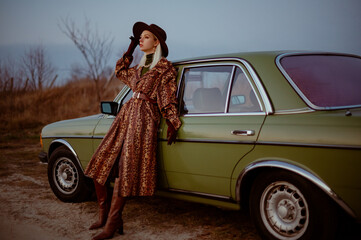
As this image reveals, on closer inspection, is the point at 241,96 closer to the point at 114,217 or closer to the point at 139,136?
the point at 139,136

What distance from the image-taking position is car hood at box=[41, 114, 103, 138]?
4.93 metres

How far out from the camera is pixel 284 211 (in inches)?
128

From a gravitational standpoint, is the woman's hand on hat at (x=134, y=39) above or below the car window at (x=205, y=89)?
above

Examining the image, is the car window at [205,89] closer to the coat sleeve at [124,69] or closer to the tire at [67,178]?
the coat sleeve at [124,69]

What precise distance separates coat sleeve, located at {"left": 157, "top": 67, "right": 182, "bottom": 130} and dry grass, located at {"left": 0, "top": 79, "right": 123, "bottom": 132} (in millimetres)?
13232

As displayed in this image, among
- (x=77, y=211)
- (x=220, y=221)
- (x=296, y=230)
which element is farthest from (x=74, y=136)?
(x=296, y=230)

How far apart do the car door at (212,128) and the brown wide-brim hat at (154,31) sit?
0.36 meters

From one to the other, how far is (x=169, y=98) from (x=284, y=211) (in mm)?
1487

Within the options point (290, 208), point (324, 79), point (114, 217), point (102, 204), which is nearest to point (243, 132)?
point (290, 208)

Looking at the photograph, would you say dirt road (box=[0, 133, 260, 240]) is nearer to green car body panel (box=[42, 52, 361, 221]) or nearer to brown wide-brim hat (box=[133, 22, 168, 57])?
green car body panel (box=[42, 52, 361, 221])

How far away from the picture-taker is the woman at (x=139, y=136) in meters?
3.89

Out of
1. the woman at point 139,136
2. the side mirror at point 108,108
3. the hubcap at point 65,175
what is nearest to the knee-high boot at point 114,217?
the woman at point 139,136

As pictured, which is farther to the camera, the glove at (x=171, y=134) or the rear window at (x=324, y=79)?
the glove at (x=171, y=134)

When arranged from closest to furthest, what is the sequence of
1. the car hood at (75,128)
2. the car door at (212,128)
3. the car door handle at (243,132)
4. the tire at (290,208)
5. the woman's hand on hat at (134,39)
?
the tire at (290,208) → the car door handle at (243,132) → the car door at (212,128) → the woman's hand on hat at (134,39) → the car hood at (75,128)
